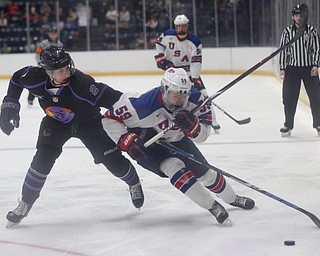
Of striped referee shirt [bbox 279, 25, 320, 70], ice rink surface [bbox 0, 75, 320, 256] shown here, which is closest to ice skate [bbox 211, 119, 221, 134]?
ice rink surface [bbox 0, 75, 320, 256]

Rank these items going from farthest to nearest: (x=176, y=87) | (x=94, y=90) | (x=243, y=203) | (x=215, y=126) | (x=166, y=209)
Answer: (x=215, y=126) < (x=166, y=209) < (x=243, y=203) < (x=94, y=90) < (x=176, y=87)

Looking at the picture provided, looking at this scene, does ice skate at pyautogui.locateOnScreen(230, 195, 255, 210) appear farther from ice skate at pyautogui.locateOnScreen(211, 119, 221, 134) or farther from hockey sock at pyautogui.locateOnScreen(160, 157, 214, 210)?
ice skate at pyautogui.locateOnScreen(211, 119, 221, 134)

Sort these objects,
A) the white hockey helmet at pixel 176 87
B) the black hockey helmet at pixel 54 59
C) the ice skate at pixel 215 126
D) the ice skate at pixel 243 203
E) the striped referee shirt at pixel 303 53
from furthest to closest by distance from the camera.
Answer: the ice skate at pixel 215 126
the striped referee shirt at pixel 303 53
the ice skate at pixel 243 203
the black hockey helmet at pixel 54 59
the white hockey helmet at pixel 176 87

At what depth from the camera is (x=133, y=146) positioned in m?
3.47

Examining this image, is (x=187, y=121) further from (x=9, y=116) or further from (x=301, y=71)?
(x=301, y=71)

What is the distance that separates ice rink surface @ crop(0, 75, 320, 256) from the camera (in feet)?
10.7

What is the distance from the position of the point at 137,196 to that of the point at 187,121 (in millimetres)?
618

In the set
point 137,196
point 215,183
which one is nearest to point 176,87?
point 215,183

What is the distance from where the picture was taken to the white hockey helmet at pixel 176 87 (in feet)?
11.1

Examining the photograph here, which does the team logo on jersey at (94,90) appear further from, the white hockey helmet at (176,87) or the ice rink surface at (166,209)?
the ice rink surface at (166,209)

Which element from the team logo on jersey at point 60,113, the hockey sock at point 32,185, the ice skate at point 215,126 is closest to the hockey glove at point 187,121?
the team logo on jersey at point 60,113

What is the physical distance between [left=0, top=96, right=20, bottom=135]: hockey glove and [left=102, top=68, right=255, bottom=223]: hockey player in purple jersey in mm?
401

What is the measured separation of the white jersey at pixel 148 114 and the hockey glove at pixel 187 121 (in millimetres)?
103

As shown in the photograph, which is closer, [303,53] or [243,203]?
[243,203]
